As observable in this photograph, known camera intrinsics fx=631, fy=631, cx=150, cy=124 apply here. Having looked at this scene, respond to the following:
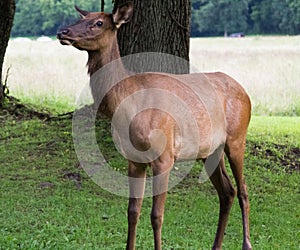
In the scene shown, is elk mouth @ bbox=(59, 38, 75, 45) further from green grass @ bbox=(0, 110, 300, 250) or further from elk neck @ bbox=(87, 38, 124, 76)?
green grass @ bbox=(0, 110, 300, 250)

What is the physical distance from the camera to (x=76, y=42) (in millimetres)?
4188

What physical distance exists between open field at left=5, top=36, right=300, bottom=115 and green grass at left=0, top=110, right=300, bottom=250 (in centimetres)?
381

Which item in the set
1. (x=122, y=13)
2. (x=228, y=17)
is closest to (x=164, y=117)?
(x=122, y=13)

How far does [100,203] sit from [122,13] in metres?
2.76

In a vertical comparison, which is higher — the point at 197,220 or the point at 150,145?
the point at 150,145

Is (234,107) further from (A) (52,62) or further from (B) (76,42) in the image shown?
(A) (52,62)

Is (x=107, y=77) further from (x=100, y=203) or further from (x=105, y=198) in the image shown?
(x=105, y=198)

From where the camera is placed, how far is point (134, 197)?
484 centimetres

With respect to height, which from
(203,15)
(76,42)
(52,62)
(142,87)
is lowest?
(203,15)

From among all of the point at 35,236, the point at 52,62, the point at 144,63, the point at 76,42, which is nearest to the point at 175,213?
the point at 35,236

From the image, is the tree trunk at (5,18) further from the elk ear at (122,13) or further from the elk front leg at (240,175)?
the elk ear at (122,13)

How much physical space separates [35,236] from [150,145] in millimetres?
1626

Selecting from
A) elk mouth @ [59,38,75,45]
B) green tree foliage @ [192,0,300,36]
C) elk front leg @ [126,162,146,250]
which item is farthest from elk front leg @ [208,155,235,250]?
green tree foliage @ [192,0,300,36]

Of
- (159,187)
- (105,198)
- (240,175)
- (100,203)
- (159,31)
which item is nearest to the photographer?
(159,187)
